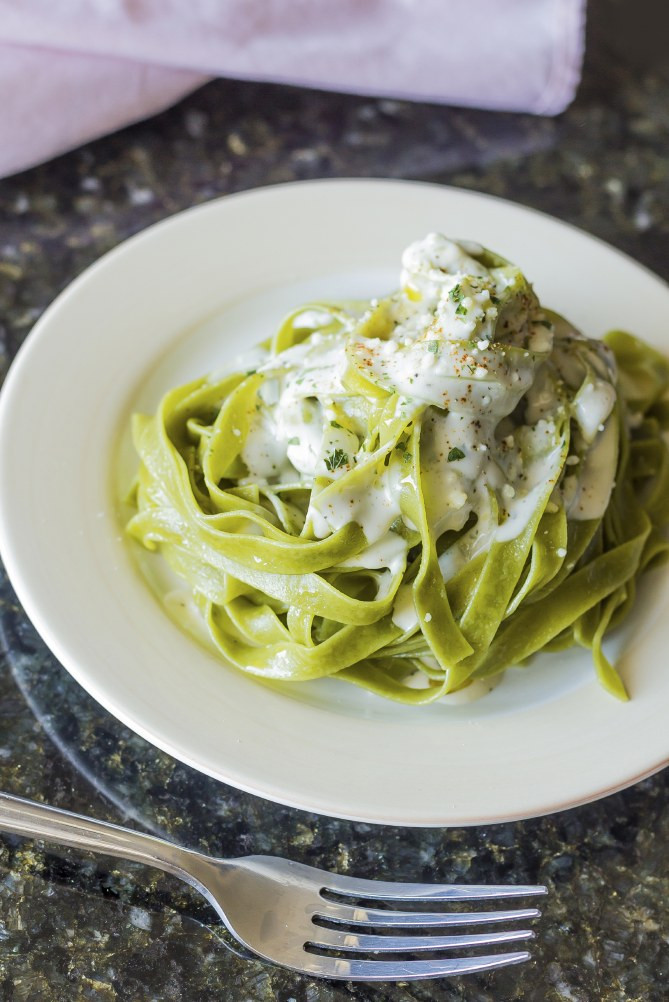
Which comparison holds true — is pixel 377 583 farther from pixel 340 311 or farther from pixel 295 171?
pixel 295 171

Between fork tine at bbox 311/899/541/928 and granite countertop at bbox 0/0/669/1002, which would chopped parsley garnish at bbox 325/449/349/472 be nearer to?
granite countertop at bbox 0/0/669/1002

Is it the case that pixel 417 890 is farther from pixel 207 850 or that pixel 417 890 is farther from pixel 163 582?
pixel 163 582

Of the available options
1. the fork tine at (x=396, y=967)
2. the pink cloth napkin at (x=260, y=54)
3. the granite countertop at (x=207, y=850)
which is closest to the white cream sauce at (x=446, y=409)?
the granite countertop at (x=207, y=850)

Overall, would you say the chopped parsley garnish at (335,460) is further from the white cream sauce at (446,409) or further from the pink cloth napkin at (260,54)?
the pink cloth napkin at (260,54)

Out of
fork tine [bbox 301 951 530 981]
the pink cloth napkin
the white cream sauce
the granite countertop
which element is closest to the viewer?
fork tine [bbox 301 951 530 981]

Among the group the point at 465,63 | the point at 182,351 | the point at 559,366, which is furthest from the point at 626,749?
the point at 465,63

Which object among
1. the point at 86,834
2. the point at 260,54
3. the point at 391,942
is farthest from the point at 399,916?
the point at 260,54

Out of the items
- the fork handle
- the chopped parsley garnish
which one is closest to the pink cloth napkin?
the chopped parsley garnish
